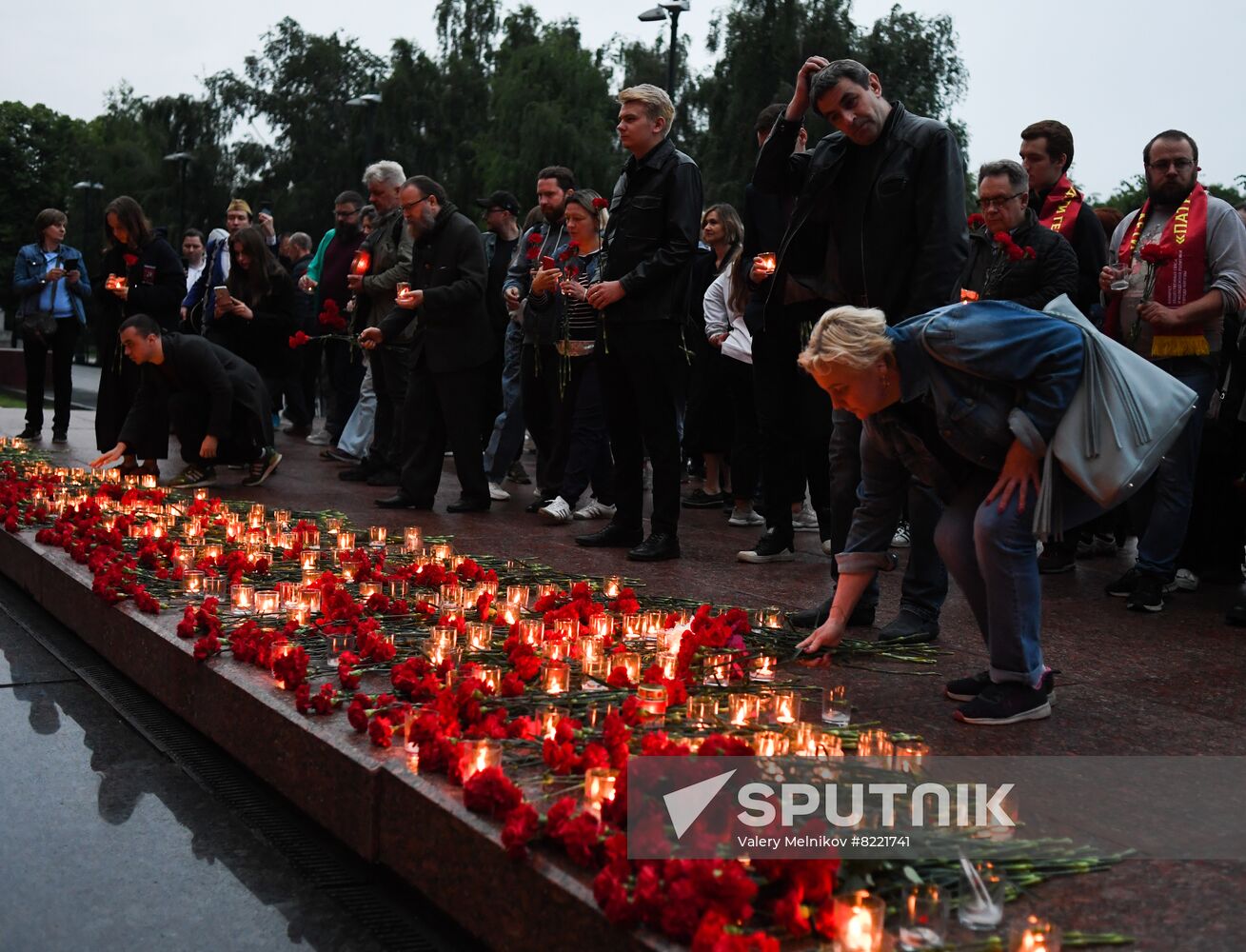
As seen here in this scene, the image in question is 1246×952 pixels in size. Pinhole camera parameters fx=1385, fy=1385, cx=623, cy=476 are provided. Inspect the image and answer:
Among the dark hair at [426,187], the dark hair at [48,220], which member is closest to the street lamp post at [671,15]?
the dark hair at [48,220]

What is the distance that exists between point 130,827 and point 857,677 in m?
2.17

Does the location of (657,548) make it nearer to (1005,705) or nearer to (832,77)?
(832,77)

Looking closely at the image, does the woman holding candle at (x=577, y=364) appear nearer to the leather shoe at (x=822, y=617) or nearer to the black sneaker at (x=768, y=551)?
the black sneaker at (x=768, y=551)

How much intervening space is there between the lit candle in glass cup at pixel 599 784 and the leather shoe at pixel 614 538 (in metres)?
4.28

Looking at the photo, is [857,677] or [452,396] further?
[452,396]

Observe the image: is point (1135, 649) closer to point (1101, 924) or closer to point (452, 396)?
point (1101, 924)

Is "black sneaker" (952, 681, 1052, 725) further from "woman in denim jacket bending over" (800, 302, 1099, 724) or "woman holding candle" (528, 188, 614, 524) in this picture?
"woman holding candle" (528, 188, 614, 524)

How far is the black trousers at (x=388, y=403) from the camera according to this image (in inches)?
382

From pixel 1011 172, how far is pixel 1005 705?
9.08ft

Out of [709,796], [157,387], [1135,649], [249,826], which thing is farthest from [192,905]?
[157,387]

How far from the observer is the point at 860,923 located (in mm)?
2268

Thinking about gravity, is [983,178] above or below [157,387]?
above

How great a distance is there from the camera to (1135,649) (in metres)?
5.02

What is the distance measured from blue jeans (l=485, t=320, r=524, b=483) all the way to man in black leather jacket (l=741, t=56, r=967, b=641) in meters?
4.39
